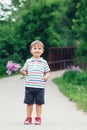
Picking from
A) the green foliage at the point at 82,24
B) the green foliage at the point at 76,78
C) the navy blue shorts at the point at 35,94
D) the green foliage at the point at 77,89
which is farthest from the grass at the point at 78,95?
the green foliage at the point at 82,24

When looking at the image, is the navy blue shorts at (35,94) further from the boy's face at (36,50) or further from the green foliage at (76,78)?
the green foliage at (76,78)

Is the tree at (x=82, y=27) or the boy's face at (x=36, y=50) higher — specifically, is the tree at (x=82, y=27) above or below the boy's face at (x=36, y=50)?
above

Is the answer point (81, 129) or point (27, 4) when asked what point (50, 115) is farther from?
point (27, 4)

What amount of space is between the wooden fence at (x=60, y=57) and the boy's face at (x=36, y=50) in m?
26.2

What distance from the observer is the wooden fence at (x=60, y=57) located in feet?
128

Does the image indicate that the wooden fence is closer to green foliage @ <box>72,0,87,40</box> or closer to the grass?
green foliage @ <box>72,0,87,40</box>

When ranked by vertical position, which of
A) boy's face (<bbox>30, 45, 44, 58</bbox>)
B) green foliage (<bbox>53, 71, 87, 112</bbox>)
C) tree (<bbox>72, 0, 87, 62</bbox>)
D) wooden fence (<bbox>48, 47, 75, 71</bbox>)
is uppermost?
wooden fence (<bbox>48, 47, 75, 71</bbox>)

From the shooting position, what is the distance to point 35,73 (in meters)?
12.4

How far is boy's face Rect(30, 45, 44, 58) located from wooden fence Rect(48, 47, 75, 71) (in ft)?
85.9

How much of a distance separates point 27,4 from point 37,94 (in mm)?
31621

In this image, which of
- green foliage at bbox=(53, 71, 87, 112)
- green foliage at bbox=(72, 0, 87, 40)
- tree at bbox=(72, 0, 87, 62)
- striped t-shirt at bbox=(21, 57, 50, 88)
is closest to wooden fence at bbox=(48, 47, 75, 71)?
tree at bbox=(72, 0, 87, 62)

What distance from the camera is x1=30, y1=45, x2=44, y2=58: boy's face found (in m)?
12.3

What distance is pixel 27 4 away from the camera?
143ft

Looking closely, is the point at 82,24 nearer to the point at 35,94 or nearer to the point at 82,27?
the point at 82,27
